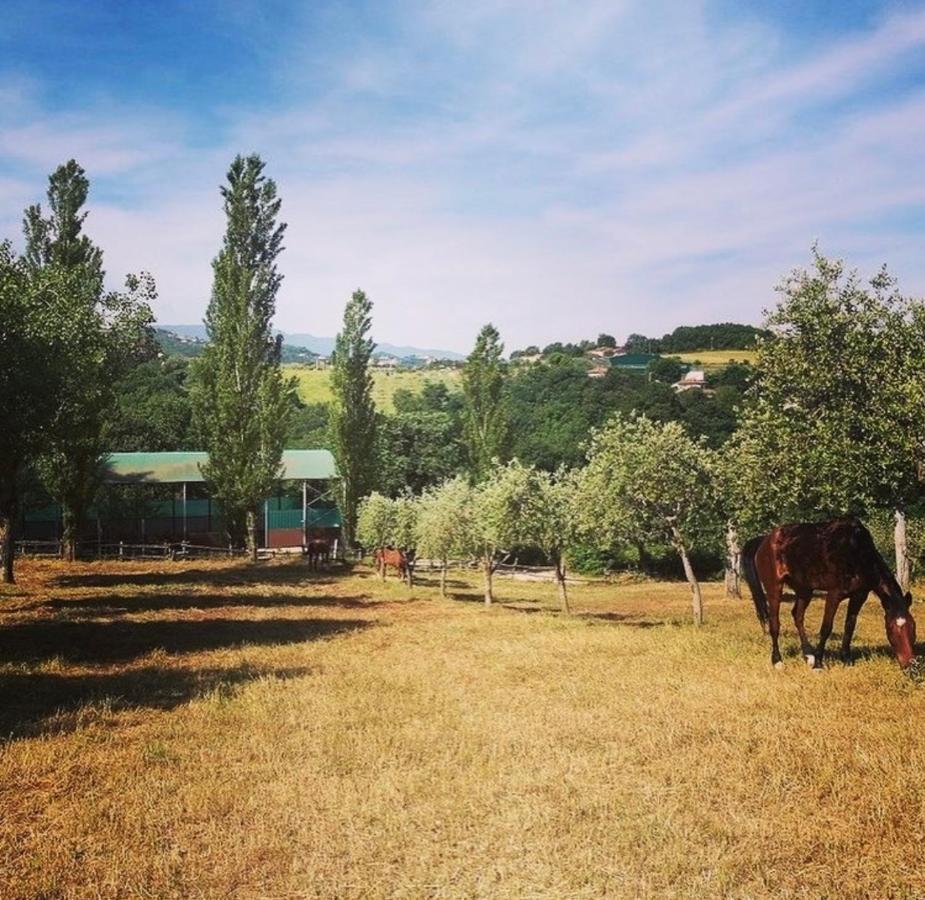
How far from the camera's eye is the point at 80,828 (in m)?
8.20

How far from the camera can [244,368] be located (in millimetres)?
51750

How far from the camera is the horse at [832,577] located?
46.8 feet

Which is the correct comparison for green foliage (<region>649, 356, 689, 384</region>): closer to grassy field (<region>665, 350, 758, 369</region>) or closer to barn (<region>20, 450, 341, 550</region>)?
grassy field (<region>665, 350, 758, 369</region>)

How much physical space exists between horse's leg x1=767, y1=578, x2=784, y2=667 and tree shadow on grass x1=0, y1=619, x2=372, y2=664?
13.1 metres

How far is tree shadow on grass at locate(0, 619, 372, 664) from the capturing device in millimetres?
18844

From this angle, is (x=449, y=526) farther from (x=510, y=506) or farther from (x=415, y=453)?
(x=415, y=453)

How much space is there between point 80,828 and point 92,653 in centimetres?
1220

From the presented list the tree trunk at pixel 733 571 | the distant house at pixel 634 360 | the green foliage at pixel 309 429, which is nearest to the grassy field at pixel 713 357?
the distant house at pixel 634 360

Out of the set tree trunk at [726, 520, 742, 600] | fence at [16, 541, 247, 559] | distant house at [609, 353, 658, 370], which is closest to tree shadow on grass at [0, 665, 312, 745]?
tree trunk at [726, 520, 742, 600]

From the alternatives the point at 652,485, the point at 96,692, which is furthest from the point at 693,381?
the point at 96,692

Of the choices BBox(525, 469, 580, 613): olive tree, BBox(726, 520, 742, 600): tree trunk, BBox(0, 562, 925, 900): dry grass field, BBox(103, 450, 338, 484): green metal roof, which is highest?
BBox(103, 450, 338, 484): green metal roof

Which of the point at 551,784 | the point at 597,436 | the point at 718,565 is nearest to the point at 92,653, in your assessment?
the point at 551,784

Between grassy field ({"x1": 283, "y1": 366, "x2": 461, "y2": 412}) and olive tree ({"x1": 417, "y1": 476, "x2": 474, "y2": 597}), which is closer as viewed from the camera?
olive tree ({"x1": 417, "y1": 476, "x2": 474, "y2": 597})

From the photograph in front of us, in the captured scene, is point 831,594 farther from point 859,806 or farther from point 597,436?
point 597,436
